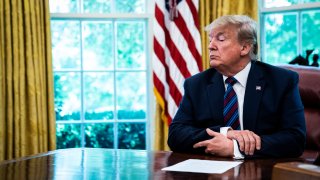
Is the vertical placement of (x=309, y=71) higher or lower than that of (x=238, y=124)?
higher

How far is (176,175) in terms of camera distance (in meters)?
1.63

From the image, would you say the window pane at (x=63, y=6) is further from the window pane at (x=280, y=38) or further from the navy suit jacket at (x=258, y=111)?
the navy suit jacket at (x=258, y=111)

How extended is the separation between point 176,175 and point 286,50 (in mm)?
2498

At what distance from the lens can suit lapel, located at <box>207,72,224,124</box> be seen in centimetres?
229

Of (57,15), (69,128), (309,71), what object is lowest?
(69,128)

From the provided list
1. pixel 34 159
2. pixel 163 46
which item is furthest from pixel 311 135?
pixel 163 46

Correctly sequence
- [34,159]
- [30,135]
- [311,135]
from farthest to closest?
[30,135] < [311,135] < [34,159]

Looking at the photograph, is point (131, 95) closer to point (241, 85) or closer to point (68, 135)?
point (68, 135)

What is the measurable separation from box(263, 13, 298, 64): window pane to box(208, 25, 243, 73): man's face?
5.21ft

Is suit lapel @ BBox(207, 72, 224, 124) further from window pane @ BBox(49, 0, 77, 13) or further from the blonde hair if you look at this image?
window pane @ BBox(49, 0, 77, 13)

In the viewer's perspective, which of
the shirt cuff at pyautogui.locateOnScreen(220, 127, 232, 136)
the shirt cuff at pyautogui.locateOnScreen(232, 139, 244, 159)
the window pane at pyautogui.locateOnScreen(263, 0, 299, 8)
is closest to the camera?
the shirt cuff at pyautogui.locateOnScreen(232, 139, 244, 159)

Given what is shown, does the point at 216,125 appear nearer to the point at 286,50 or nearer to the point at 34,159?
the point at 34,159

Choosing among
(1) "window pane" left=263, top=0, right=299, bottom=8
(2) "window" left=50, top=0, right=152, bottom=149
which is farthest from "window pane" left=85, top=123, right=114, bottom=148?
(1) "window pane" left=263, top=0, right=299, bottom=8

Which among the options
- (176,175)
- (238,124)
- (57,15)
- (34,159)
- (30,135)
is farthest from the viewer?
(57,15)
